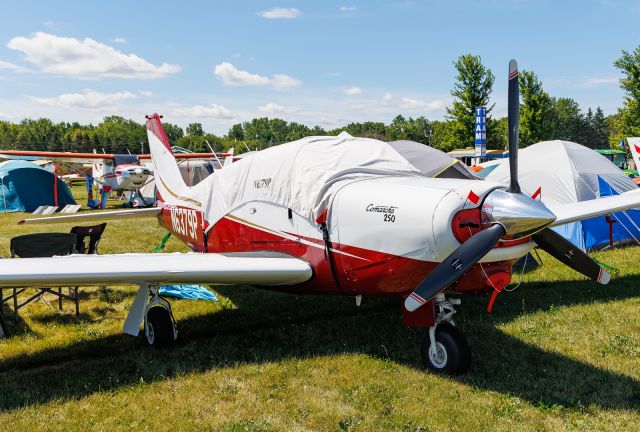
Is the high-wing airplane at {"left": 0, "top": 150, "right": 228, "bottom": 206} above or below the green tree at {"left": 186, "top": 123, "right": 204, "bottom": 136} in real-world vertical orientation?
below

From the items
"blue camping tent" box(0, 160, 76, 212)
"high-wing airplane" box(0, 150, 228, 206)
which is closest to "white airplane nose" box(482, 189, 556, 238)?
"high-wing airplane" box(0, 150, 228, 206)

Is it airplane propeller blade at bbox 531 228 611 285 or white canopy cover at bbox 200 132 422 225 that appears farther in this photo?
white canopy cover at bbox 200 132 422 225

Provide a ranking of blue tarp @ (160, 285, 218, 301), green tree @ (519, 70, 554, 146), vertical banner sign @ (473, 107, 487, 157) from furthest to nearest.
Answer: green tree @ (519, 70, 554, 146), vertical banner sign @ (473, 107, 487, 157), blue tarp @ (160, 285, 218, 301)

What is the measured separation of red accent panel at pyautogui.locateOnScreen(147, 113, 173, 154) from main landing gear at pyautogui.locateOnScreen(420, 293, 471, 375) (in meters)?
6.83

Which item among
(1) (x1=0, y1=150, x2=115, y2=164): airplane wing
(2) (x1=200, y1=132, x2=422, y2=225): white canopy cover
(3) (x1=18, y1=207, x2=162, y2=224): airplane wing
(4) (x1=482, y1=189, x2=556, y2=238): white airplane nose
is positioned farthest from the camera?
(1) (x1=0, y1=150, x2=115, y2=164): airplane wing

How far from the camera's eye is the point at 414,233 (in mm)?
4227

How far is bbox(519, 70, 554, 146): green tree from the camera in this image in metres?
42.7

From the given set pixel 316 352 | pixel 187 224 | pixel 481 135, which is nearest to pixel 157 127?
pixel 187 224

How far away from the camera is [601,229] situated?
10703 mm

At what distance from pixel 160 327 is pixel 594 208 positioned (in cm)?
642

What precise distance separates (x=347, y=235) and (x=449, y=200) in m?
1.10

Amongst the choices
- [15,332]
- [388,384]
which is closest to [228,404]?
[388,384]

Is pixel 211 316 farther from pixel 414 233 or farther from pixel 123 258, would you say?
pixel 414 233

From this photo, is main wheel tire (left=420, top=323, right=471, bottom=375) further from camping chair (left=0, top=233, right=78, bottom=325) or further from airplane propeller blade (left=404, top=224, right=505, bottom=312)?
camping chair (left=0, top=233, right=78, bottom=325)
